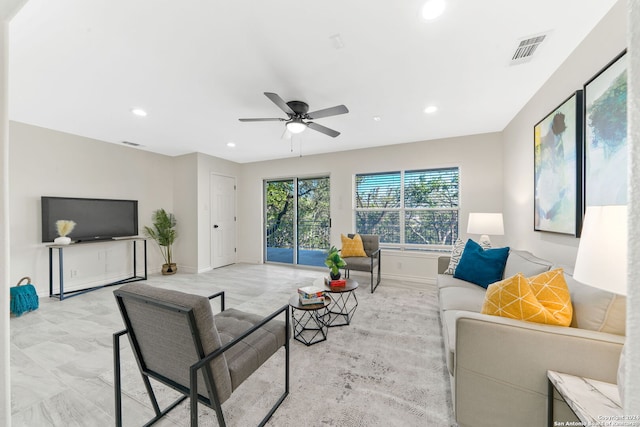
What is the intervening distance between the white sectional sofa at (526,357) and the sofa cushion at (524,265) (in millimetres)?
531

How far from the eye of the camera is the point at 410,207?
4.44 meters

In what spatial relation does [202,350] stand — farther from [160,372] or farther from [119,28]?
[119,28]

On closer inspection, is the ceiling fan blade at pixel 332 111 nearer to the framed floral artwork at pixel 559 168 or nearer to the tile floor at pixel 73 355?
the framed floral artwork at pixel 559 168

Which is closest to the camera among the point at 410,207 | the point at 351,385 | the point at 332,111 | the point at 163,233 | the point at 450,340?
the point at 450,340

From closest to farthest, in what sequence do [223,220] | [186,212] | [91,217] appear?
[91,217] < [186,212] < [223,220]

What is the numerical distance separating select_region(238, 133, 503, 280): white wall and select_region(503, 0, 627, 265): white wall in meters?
0.29

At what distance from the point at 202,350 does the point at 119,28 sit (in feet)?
7.16

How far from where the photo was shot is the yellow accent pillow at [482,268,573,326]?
4.11 feet

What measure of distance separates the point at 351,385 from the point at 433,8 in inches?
101

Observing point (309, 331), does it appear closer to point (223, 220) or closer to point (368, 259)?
point (368, 259)

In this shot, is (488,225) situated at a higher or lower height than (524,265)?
higher

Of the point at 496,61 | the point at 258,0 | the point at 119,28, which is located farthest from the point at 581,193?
the point at 119,28

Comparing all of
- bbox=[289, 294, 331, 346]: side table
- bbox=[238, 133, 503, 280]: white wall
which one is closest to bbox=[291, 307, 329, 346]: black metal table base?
bbox=[289, 294, 331, 346]: side table

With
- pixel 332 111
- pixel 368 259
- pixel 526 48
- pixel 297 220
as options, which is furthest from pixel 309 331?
pixel 297 220
